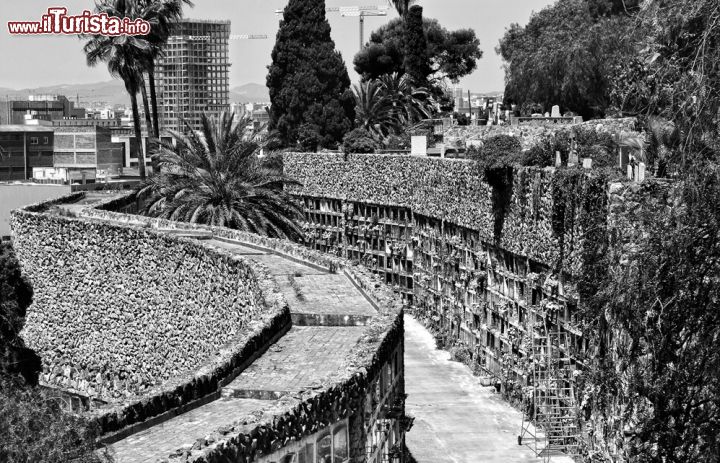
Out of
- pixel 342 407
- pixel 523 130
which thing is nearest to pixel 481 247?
pixel 523 130

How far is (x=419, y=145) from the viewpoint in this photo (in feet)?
159

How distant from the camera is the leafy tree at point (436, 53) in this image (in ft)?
261

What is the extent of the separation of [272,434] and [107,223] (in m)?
23.5

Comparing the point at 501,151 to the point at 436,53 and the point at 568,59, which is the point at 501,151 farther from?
the point at 436,53

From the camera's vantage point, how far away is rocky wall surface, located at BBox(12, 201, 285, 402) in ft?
87.5

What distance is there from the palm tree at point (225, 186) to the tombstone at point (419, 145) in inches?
333

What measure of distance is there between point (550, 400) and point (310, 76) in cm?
4032

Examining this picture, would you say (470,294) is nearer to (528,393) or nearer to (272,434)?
(528,393)

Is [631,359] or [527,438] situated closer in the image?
[631,359]

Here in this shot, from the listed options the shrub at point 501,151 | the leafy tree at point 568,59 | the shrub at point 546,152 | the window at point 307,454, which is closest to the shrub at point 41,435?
the window at point 307,454

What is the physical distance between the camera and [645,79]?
15.6 m

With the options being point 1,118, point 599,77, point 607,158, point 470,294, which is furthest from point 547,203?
point 1,118

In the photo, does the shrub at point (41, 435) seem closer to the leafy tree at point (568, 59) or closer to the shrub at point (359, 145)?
the leafy tree at point (568, 59)

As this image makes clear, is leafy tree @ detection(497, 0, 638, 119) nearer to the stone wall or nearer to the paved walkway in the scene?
the paved walkway
